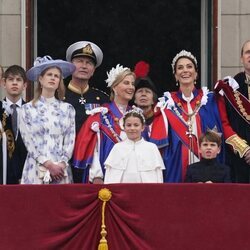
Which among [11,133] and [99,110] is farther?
[99,110]

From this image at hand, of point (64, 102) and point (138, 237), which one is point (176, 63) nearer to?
point (64, 102)

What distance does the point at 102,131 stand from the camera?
13.6 meters

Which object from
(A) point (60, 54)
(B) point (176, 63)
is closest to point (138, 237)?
A: (B) point (176, 63)

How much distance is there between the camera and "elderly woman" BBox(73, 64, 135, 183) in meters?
13.4

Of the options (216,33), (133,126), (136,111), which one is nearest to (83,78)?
(136,111)

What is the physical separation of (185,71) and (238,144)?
3.02 feet

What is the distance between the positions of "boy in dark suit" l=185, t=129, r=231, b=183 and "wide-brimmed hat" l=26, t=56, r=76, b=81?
1.62 m

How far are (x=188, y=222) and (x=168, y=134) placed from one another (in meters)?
1.37

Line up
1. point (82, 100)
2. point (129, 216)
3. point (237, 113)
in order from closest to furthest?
point (129, 216) → point (237, 113) → point (82, 100)

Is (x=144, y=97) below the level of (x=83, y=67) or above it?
below

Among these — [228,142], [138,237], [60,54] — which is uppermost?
[60,54]

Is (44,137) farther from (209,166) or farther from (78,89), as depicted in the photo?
(209,166)

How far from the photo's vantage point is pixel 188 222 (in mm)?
12484

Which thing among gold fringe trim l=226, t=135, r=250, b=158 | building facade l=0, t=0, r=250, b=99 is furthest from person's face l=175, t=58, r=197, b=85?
building facade l=0, t=0, r=250, b=99
